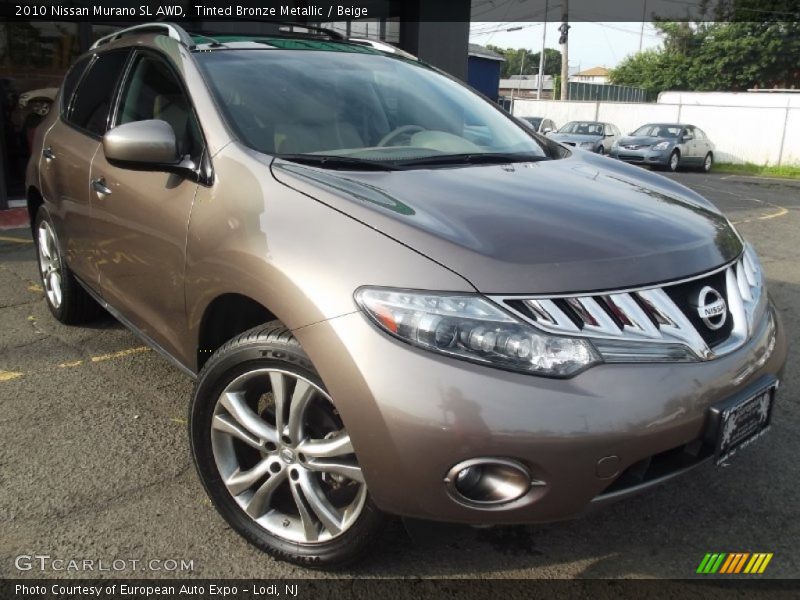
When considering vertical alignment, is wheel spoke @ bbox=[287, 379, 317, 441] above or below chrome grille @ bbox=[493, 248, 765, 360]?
below

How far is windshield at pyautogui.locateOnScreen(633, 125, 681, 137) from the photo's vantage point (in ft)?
69.8

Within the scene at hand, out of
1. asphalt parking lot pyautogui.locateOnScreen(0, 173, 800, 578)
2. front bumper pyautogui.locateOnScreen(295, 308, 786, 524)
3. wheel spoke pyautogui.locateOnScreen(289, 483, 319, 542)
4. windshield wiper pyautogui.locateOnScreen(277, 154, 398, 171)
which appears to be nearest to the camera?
front bumper pyautogui.locateOnScreen(295, 308, 786, 524)

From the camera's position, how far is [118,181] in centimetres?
293

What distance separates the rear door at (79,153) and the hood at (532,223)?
1.48m

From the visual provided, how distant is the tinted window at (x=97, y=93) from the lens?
11.1 ft

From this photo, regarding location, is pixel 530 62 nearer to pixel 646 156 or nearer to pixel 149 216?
pixel 646 156

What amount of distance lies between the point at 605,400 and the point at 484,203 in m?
0.75

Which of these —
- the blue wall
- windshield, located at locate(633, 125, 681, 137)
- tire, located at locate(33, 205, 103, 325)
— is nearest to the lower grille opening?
tire, located at locate(33, 205, 103, 325)

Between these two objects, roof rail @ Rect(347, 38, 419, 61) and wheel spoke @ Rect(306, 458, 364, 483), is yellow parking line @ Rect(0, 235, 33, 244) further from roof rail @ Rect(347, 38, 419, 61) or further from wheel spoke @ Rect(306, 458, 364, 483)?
wheel spoke @ Rect(306, 458, 364, 483)

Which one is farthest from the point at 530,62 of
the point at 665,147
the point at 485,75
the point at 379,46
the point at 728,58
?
the point at 379,46

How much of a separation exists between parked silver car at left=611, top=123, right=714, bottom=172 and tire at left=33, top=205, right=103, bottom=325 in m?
18.6

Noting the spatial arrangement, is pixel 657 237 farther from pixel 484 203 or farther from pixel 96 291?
pixel 96 291

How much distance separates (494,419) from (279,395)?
69cm

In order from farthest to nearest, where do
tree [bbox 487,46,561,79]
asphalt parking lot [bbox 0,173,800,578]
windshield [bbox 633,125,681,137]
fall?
tree [bbox 487,46,561,79] → windshield [bbox 633,125,681,137] → asphalt parking lot [bbox 0,173,800,578]
